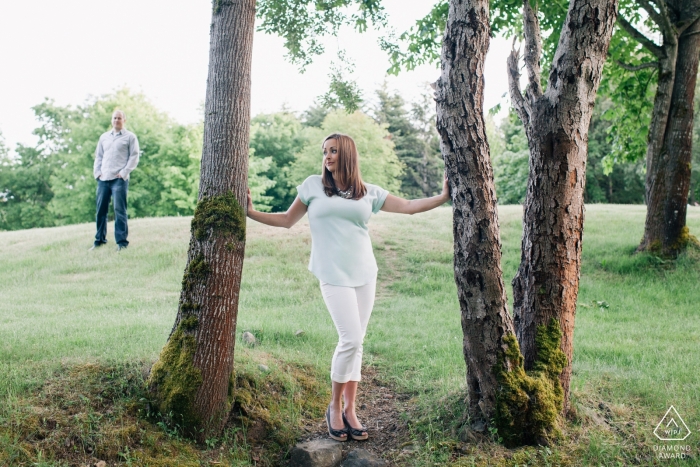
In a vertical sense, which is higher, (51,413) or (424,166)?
(424,166)

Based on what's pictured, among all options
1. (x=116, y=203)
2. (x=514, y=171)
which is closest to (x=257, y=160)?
(x=514, y=171)

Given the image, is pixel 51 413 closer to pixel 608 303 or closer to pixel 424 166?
pixel 608 303

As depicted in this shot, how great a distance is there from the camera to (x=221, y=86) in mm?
4609

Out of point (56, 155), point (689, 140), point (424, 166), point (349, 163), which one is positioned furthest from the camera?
point (424, 166)

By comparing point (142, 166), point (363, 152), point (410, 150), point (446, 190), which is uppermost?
point (410, 150)

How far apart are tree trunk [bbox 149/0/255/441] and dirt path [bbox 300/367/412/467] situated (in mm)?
1000

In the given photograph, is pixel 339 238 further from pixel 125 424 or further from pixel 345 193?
pixel 125 424

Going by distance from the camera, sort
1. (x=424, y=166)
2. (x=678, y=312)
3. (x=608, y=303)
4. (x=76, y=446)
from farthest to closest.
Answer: (x=424, y=166) < (x=608, y=303) < (x=678, y=312) < (x=76, y=446)

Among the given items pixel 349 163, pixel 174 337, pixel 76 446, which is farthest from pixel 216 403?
pixel 349 163

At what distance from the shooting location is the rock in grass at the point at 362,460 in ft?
14.4

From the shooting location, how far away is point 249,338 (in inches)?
277

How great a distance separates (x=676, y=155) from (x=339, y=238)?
29.9 ft

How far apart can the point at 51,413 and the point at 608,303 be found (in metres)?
8.52

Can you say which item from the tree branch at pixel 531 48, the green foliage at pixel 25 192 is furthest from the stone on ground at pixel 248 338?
the green foliage at pixel 25 192
